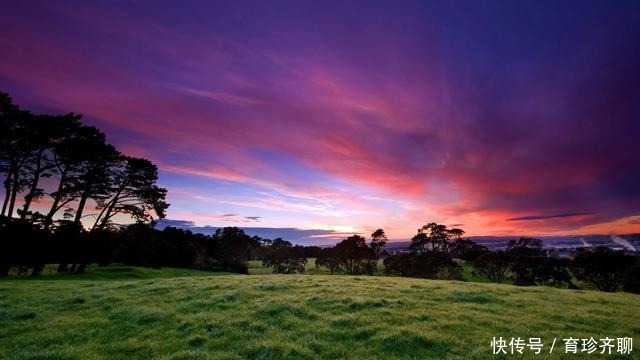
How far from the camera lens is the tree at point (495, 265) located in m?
93.8

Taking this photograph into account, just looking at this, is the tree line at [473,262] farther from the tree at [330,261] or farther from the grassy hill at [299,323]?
the grassy hill at [299,323]

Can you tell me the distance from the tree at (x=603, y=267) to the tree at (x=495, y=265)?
1505 cm

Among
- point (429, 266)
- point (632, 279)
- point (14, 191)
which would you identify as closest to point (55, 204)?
point (14, 191)

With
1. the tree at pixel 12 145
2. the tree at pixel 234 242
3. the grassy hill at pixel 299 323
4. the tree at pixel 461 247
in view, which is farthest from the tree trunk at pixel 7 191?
the tree at pixel 461 247

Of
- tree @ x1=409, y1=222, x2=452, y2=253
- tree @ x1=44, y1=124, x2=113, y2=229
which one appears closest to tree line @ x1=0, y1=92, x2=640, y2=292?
tree @ x1=44, y1=124, x2=113, y2=229

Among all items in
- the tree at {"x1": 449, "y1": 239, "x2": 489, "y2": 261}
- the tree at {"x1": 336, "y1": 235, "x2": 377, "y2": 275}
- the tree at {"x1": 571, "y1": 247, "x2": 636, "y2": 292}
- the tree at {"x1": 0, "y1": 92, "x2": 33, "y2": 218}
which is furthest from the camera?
the tree at {"x1": 449, "y1": 239, "x2": 489, "y2": 261}

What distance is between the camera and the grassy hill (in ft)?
38.0

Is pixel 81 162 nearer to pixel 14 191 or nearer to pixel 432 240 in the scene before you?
pixel 14 191

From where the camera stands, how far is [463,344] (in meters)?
11.6

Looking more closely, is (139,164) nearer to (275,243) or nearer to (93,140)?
(93,140)

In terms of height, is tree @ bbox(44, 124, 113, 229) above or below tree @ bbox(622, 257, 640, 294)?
above

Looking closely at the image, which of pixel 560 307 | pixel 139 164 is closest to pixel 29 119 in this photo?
pixel 139 164

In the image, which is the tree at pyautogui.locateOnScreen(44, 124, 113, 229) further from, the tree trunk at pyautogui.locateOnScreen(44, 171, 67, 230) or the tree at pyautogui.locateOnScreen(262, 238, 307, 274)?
the tree at pyautogui.locateOnScreen(262, 238, 307, 274)

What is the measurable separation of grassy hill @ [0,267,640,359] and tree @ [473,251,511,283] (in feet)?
261
